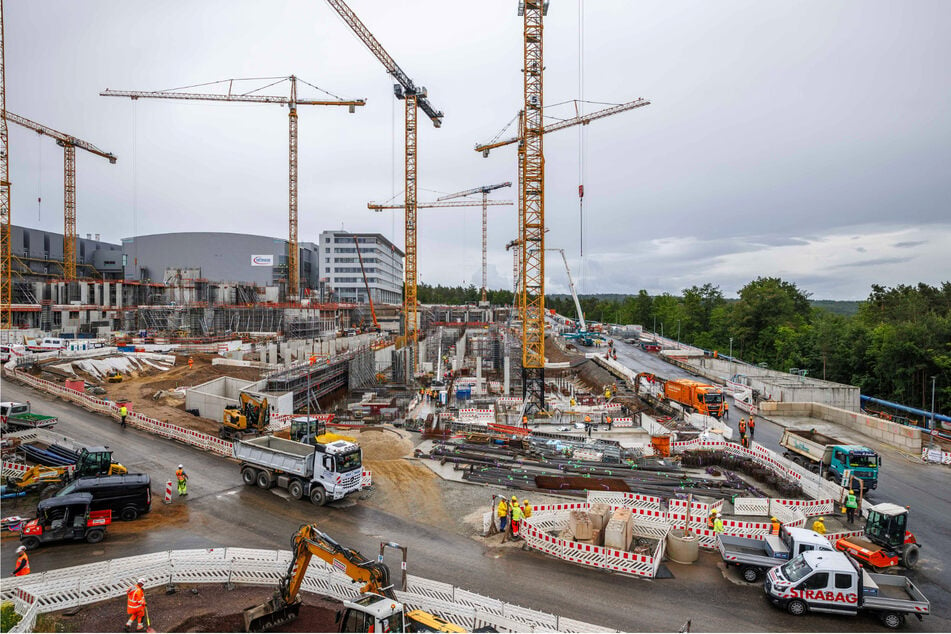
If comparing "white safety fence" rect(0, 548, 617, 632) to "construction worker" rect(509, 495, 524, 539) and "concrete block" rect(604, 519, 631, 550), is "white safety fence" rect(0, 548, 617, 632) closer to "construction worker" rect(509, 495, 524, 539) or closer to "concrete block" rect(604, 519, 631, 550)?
"construction worker" rect(509, 495, 524, 539)

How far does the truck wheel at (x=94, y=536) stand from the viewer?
11.7 meters

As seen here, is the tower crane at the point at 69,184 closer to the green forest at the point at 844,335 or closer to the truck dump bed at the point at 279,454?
the truck dump bed at the point at 279,454

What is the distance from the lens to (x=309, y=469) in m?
14.5

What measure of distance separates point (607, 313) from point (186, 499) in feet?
456

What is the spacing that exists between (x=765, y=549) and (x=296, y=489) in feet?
39.9

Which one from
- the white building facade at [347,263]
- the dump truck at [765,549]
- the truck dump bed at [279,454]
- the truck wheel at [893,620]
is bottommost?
the truck wheel at [893,620]

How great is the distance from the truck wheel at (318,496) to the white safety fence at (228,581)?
3.95 meters

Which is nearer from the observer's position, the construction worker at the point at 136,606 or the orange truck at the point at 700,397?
the construction worker at the point at 136,606

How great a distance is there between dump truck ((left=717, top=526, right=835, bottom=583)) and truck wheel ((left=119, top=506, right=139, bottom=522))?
1440 cm

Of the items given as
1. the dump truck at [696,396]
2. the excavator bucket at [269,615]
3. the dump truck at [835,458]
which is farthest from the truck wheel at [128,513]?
the dump truck at [696,396]

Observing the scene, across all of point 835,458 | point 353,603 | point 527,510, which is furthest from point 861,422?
point 353,603

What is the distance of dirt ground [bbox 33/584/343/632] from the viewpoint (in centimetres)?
848

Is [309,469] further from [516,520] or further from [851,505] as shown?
[851,505]

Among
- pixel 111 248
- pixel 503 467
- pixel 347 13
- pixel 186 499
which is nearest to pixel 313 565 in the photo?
pixel 186 499
